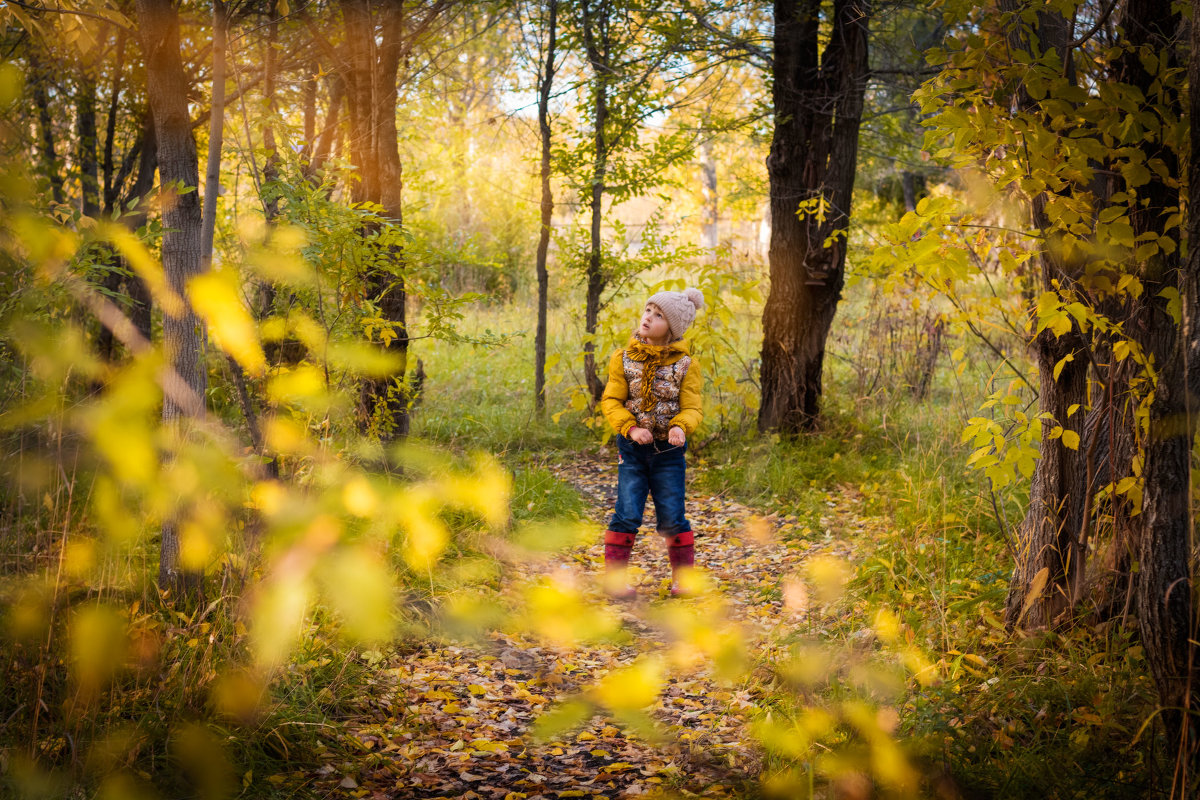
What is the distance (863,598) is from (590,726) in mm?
1712

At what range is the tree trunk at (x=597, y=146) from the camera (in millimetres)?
7754

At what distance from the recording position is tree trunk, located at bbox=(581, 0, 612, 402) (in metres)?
7.75

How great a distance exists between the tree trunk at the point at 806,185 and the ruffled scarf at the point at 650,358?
274cm

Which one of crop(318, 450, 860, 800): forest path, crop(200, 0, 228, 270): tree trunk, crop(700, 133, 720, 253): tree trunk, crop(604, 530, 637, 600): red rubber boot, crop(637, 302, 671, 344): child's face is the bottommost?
crop(318, 450, 860, 800): forest path

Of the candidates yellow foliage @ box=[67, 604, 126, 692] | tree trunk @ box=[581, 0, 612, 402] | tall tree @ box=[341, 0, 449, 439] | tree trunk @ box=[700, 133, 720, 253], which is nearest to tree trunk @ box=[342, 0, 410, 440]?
tall tree @ box=[341, 0, 449, 439]

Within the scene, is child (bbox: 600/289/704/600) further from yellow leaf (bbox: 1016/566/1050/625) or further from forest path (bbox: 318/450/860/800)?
yellow leaf (bbox: 1016/566/1050/625)

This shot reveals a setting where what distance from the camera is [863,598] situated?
4.15 metres

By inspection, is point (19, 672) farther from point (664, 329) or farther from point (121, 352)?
point (121, 352)

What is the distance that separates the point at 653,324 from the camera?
4.62 meters

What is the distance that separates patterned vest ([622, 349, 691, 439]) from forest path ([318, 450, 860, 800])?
1.06 meters

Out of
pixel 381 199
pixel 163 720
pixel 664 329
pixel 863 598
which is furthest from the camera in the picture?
pixel 381 199

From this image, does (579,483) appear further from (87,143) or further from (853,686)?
(87,143)

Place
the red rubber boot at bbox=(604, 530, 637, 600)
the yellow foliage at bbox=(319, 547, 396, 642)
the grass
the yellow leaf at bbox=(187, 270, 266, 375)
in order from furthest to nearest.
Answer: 1. the red rubber boot at bbox=(604, 530, 637, 600)
2. the yellow foliage at bbox=(319, 547, 396, 642)
3. the yellow leaf at bbox=(187, 270, 266, 375)
4. the grass

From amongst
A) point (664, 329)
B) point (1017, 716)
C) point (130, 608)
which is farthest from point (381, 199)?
point (1017, 716)
